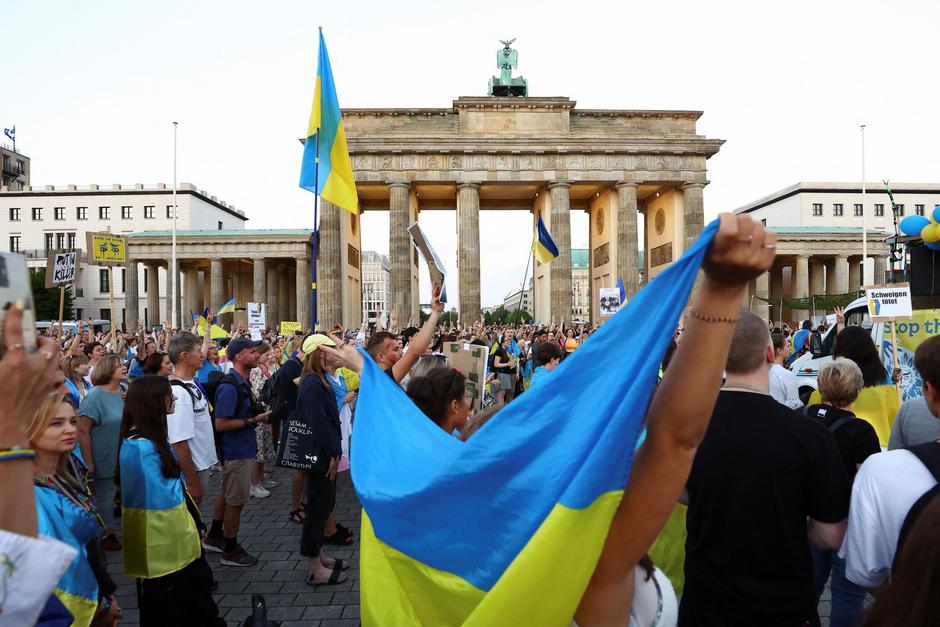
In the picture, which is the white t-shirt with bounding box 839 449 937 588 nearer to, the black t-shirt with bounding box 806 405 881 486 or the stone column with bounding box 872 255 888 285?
the black t-shirt with bounding box 806 405 881 486

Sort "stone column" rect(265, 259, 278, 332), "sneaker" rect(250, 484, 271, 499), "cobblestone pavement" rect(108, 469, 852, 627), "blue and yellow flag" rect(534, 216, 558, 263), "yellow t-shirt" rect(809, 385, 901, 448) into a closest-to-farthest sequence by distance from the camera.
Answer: "yellow t-shirt" rect(809, 385, 901, 448), "cobblestone pavement" rect(108, 469, 852, 627), "sneaker" rect(250, 484, 271, 499), "blue and yellow flag" rect(534, 216, 558, 263), "stone column" rect(265, 259, 278, 332)

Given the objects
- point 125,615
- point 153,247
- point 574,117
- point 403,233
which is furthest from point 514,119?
point 125,615

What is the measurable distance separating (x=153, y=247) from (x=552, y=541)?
183 ft

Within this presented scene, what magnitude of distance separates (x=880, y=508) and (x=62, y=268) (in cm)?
992

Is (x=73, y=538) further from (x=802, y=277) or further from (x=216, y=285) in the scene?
(x=802, y=277)

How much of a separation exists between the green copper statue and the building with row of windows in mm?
40588

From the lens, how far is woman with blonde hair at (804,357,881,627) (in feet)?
9.97

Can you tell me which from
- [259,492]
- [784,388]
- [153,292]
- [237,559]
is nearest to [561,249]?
[259,492]

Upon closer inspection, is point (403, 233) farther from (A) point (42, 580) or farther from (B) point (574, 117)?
(A) point (42, 580)

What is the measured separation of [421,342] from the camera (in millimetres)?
4367

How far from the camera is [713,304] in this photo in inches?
50.8

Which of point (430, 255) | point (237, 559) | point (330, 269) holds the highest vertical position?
point (330, 269)

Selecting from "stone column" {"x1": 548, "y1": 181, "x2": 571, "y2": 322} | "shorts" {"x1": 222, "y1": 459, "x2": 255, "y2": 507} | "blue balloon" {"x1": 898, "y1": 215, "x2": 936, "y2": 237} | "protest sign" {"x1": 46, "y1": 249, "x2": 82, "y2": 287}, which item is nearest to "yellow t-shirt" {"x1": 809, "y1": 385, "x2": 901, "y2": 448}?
"shorts" {"x1": 222, "y1": 459, "x2": 255, "y2": 507}

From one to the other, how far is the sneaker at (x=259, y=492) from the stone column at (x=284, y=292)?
49.8 meters
